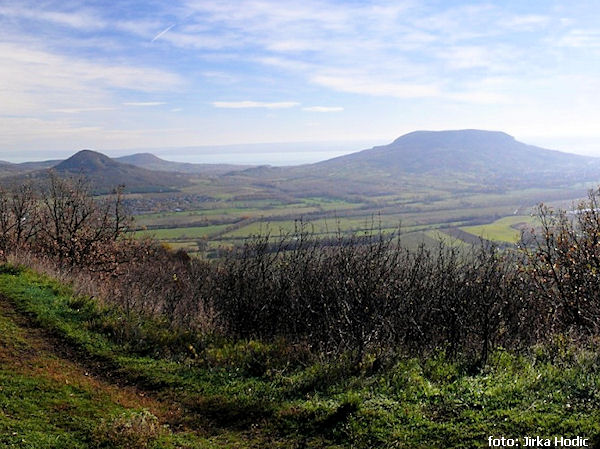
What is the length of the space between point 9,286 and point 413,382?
1209 centimetres

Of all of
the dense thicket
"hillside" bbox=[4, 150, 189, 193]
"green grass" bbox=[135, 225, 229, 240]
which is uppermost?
"hillside" bbox=[4, 150, 189, 193]

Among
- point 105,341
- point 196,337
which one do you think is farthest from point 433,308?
point 105,341

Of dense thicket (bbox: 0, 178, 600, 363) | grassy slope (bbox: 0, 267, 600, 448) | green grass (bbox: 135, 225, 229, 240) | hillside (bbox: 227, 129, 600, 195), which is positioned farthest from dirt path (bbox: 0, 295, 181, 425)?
hillside (bbox: 227, 129, 600, 195)

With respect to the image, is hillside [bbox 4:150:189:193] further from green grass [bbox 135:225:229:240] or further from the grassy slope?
the grassy slope

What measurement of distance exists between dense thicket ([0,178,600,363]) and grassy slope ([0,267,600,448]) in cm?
103

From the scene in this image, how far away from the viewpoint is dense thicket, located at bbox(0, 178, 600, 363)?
31.0ft

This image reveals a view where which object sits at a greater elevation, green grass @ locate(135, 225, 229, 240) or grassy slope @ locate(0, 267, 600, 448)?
grassy slope @ locate(0, 267, 600, 448)

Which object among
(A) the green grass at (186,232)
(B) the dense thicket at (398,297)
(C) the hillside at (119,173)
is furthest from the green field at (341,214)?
(B) the dense thicket at (398,297)

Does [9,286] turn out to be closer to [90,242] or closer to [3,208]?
[90,242]

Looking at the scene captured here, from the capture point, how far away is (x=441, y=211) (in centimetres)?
7788

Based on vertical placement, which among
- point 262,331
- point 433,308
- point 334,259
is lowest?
point 262,331

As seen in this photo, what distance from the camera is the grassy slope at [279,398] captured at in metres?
5.97

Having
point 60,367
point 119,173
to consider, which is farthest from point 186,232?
point 119,173

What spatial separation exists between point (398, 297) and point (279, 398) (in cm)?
377
